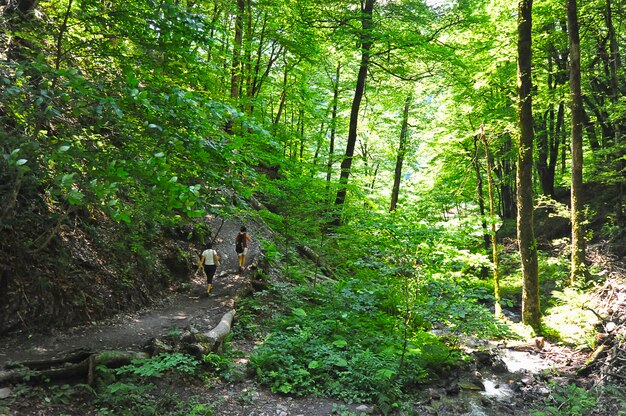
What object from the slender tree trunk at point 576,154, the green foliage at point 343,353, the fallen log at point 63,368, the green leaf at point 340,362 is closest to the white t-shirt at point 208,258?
the green foliage at point 343,353

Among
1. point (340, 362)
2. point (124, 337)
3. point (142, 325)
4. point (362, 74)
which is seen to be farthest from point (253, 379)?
point (362, 74)

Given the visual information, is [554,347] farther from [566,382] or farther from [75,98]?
[75,98]

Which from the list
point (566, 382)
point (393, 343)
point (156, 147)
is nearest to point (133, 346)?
point (156, 147)

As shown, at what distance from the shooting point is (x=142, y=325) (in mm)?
7730

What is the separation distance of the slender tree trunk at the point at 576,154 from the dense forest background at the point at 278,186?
0.05 metres

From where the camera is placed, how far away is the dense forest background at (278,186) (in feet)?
13.3

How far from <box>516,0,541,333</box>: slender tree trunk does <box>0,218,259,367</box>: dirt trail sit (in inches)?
334

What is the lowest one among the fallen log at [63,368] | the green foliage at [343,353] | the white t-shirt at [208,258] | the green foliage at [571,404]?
the green foliage at [571,404]

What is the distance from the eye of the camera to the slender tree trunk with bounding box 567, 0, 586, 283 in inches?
423

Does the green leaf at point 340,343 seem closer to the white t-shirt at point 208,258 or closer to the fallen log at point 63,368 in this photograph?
the fallen log at point 63,368

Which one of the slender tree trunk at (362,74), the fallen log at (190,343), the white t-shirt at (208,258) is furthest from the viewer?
the slender tree trunk at (362,74)

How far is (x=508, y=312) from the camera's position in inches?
590

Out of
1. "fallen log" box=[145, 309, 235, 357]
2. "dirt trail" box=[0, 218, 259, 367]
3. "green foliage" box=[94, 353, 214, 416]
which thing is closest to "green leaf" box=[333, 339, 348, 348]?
"fallen log" box=[145, 309, 235, 357]

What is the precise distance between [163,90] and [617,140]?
17985 millimetres
